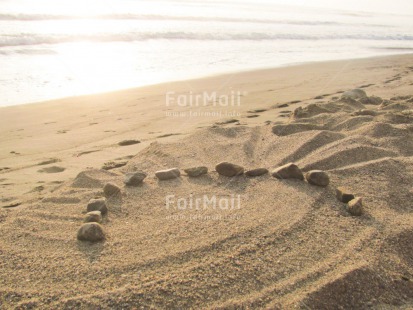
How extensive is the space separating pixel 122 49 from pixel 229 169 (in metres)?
10.2

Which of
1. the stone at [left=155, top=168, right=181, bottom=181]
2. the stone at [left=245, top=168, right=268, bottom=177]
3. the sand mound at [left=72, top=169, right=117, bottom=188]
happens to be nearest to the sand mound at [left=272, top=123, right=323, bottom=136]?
the stone at [left=245, top=168, right=268, bottom=177]

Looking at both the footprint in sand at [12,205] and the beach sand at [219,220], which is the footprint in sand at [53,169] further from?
the footprint in sand at [12,205]

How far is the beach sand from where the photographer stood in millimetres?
1873

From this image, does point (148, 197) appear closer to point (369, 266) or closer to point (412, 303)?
point (369, 266)

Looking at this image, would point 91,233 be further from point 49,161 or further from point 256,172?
point 49,161

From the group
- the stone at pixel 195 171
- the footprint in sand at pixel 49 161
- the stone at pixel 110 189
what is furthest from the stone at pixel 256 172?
the footprint in sand at pixel 49 161

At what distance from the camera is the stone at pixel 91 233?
2.29m

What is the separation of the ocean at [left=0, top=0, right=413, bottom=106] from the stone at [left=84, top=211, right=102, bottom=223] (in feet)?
15.5

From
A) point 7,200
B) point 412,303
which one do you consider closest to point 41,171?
point 7,200

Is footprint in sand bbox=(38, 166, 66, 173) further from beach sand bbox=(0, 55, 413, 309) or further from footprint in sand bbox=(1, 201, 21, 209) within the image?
footprint in sand bbox=(1, 201, 21, 209)

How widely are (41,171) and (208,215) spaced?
1.91 metres

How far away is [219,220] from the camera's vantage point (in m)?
2.48

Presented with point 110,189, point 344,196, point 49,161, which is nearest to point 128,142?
point 49,161

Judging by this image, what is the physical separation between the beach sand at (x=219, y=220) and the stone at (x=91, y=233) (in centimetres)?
4
